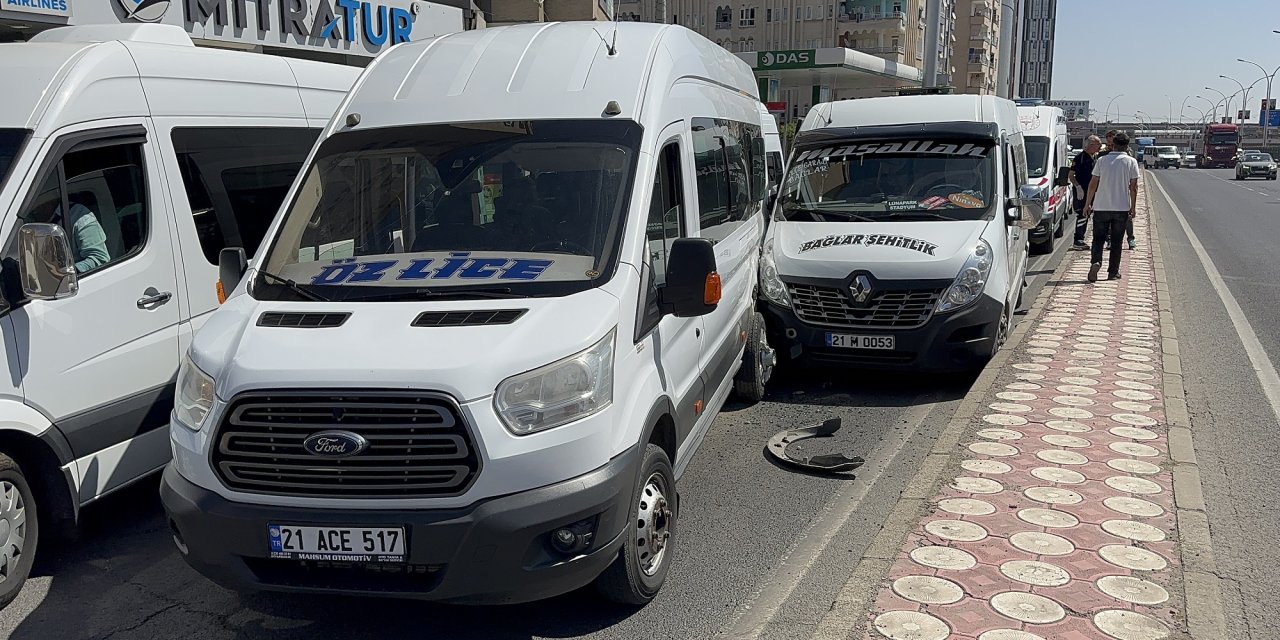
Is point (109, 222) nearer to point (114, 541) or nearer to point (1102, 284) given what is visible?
point (114, 541)

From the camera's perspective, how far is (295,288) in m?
4.27

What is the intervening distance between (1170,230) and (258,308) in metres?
21.8

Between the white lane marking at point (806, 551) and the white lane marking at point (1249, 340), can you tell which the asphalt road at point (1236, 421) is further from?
the white lane marking at point (806, 551)

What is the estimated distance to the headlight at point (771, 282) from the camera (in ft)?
26.2

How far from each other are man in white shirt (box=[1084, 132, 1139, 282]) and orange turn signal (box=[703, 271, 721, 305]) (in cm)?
1017

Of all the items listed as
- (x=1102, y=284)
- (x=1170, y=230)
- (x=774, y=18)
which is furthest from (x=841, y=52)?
(x=1102, y=284)

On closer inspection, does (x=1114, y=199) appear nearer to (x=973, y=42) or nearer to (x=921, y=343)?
(x=921, y=343)

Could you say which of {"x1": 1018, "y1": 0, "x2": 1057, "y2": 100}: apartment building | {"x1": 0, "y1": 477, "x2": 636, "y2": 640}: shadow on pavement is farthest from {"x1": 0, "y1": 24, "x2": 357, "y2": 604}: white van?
{"x1": 1018, "y1": 0, "x2": 1057, "y2": 100}: apartment building

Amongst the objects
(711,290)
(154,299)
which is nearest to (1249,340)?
(711,290)

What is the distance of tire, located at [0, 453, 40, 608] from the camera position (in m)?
4.34

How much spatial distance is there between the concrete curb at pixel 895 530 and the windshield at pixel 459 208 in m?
1.67

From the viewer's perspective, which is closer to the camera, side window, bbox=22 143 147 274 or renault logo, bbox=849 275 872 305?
side window, bbox=22 143 147 274

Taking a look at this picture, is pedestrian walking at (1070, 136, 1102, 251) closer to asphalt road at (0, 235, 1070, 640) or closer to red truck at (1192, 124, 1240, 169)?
asphalt road at (0, 235, 1070, 640)

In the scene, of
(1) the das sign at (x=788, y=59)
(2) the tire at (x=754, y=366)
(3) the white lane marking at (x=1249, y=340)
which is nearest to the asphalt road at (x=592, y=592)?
(2) the tire at (x=754, y=366)
